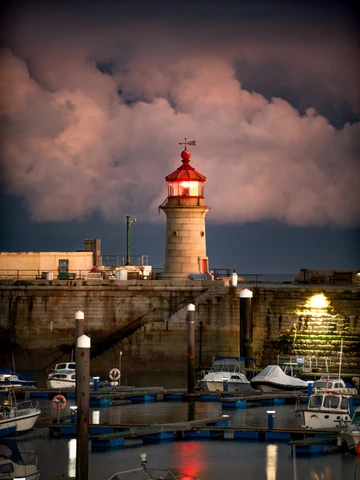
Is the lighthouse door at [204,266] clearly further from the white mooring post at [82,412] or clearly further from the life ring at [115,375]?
the white mooring post at [82,412]

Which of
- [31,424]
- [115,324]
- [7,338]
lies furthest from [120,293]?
[31,424]

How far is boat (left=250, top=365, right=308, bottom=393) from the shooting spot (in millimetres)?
40500

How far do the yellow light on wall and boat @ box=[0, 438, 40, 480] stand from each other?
20.3 m

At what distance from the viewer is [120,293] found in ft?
160

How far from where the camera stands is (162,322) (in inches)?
1865

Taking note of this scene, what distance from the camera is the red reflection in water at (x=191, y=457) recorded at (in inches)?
1134

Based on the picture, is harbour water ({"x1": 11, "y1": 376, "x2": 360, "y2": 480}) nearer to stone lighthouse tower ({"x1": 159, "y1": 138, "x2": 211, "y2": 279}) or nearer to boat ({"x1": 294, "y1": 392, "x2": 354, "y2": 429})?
boat ({"x1": 294, "y1": 392, "x2": 354, "y2": 429})

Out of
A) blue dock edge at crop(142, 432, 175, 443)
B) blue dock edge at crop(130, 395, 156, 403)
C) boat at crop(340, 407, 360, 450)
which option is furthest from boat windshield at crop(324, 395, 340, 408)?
blue dock edge at crop(130, 395, 156, 403)

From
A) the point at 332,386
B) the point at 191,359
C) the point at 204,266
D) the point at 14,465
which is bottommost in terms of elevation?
the point at 14,465

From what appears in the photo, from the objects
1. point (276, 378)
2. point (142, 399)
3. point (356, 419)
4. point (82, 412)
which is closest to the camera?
point (82, 412)

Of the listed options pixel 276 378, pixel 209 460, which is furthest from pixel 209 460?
pixel 276 378

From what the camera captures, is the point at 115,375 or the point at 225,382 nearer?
the point at 225,382

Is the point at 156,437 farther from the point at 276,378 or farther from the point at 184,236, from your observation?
the point at 184,236

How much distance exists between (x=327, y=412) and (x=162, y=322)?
614 inches
